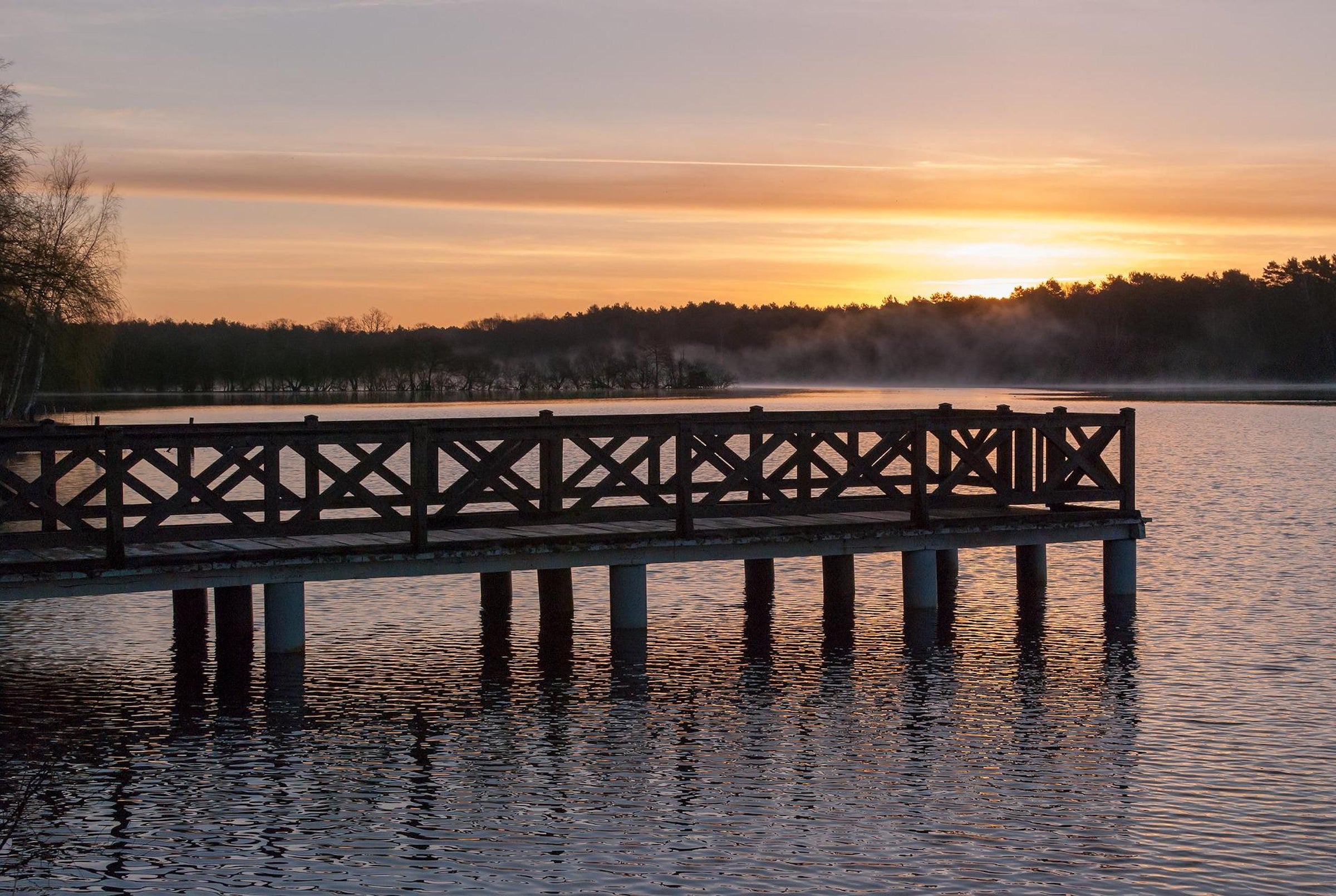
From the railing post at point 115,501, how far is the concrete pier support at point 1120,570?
534 inches

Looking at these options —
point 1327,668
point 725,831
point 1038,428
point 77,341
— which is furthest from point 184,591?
point 77,341

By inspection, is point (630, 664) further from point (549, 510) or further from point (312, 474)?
point (312, 474)

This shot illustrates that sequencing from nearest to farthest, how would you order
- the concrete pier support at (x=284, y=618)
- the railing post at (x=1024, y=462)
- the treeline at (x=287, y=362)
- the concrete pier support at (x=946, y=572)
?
1. the concrete pier support at (x=284, y=618)
2. the railing post at (x=1024, y=462)
3. the concrete pier support at (x=946, y=572)
4. the treeline at (x=287, y=362)

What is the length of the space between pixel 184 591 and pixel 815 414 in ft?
26.5

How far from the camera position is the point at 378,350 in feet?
590

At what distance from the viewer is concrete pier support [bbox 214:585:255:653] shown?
687 inches

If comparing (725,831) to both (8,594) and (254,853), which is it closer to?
(254,853)

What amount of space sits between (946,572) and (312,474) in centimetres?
957

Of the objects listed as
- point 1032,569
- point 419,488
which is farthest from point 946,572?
point 419,488

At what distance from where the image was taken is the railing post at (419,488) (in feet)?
54.5

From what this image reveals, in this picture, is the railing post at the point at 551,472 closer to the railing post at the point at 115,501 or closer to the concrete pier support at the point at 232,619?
the concrete pier support at the point at 232,619

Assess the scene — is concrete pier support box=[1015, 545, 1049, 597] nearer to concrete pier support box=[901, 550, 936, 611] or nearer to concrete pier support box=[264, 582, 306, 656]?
concrete pier support box=[901, 550, 936, 611]

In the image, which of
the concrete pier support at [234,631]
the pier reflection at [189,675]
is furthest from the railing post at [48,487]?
the concrete pier support at [234,631]

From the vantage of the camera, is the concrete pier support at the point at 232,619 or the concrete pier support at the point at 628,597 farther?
the concrete pier support at the point at 628,597
